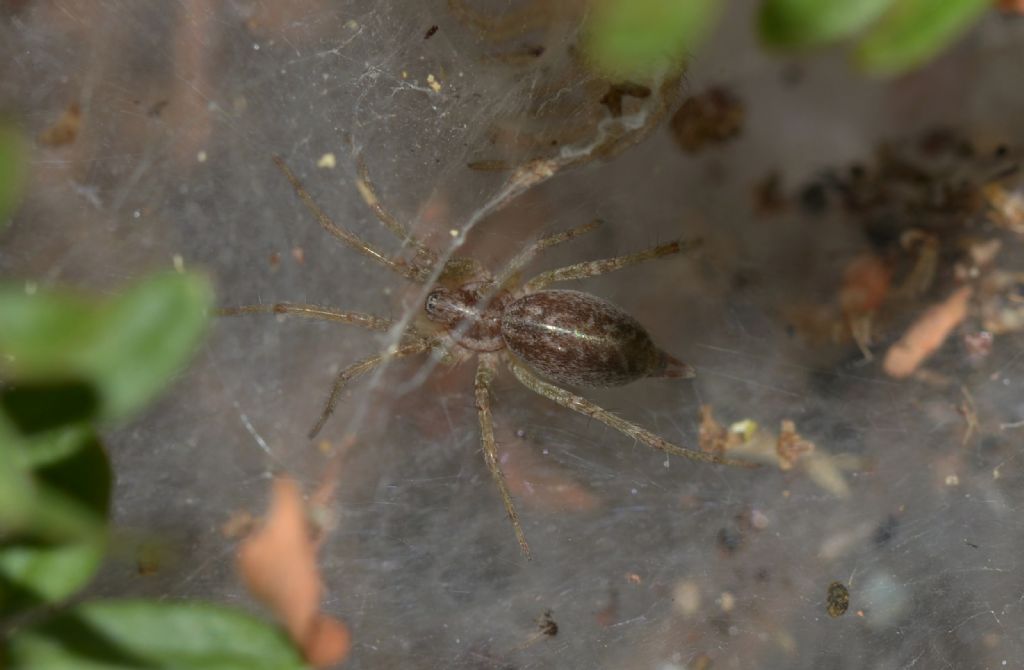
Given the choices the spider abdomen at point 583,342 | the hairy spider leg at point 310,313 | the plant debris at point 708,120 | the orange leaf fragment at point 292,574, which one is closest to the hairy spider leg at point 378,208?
the hairy spider leg at point 310,313

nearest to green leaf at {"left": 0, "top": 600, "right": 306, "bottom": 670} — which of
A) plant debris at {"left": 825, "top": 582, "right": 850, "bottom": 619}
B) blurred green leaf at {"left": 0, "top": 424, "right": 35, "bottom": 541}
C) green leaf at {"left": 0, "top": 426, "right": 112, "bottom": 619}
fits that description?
green leaf at {"left": 0, "top": 426, "right": 112, "bottom": 619}

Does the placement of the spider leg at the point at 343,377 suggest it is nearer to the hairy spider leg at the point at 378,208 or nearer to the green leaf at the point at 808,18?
the hairy spider leg at the point at 378,208

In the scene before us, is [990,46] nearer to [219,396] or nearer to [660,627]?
[660,627]

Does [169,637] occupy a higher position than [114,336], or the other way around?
[114,336]

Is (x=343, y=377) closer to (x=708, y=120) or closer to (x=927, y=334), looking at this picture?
(x=708, y=120)

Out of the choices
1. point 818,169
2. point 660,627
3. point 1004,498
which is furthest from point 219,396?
point 1004,498

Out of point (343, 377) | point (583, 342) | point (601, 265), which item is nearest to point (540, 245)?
point (601, 265)

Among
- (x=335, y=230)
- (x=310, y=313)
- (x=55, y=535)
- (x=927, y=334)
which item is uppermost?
(x=55, y=535)

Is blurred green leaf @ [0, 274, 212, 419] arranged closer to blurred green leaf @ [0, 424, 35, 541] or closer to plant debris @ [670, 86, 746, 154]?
blurred green leaf @ [0, 424, 35, 541]
